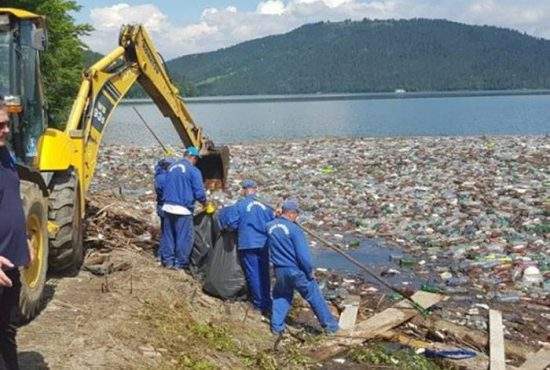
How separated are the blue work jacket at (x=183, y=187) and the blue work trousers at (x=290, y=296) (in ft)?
5.66

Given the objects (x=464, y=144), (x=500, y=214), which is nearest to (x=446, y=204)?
(x=500, y=214)

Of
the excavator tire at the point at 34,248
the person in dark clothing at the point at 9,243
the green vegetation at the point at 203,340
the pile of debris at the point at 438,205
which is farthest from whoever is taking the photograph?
the pile of debris at the point at 438,205

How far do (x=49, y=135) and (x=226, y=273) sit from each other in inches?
92.0

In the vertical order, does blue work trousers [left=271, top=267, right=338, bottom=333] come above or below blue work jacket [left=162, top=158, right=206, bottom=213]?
below

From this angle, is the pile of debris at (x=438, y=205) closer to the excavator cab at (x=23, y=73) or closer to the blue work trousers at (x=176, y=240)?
the blue work trousers at (x=176, y=240)

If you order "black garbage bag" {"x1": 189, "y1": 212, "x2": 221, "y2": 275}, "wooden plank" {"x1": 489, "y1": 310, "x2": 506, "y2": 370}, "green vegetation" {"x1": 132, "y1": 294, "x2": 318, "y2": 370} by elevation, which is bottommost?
"wooden plank" {"x1": 489, "y1": 310, "x2": 506, "y2": 370}

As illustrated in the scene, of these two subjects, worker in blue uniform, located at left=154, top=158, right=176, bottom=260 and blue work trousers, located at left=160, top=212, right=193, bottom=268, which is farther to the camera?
worker in blue uniform, located at left=154, top=158, right=176, bottom=260

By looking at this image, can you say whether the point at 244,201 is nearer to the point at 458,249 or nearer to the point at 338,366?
the point at 338,366

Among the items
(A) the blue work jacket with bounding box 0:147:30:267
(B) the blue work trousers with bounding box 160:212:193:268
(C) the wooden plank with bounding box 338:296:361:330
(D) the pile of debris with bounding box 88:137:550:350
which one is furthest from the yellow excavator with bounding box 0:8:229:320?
(C) the wooden plank with bounding box 338:296:361:330

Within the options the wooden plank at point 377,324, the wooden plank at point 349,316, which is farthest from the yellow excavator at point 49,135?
the wooden plank at point 349,316

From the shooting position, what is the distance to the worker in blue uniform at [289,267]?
7152 millimetres

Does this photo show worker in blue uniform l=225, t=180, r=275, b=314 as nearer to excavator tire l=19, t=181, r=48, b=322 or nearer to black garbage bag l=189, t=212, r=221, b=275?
black garbage bag l=189, t=212, r=221, b=275

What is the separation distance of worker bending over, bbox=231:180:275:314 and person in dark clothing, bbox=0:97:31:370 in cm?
354

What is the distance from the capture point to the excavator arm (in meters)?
7.32
